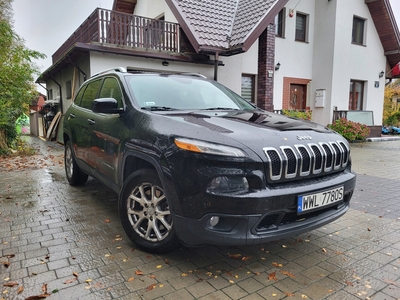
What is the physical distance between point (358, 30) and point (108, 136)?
1583 centimetres

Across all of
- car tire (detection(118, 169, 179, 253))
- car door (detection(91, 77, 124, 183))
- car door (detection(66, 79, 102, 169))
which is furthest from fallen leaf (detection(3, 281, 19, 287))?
car door (detection(66, 79, 102, 169))

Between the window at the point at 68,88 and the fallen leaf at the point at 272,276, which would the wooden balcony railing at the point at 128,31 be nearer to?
the window at the point at 68,88

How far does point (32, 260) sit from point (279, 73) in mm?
12491

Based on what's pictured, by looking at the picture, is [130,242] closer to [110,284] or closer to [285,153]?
[110,284]

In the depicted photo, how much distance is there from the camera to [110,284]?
8.02 ft

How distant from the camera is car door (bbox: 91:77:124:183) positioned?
134 inches

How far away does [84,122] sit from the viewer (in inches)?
175

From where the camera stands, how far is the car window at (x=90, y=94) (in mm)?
4486

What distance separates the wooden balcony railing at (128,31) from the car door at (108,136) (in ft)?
19.1

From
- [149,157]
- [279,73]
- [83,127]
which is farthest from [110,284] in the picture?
[279,73]

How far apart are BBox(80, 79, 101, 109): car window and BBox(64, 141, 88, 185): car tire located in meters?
0.83

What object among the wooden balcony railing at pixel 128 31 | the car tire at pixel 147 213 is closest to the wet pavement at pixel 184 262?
the car tire at pixel 147 213

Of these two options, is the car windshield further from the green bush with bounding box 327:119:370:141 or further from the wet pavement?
the green bush with bounding box 327:119:370:141

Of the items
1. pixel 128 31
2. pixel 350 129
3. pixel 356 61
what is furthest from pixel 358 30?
pixel 128 31
